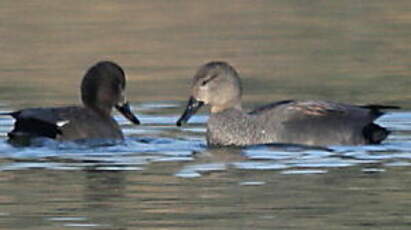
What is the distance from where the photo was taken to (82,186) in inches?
466

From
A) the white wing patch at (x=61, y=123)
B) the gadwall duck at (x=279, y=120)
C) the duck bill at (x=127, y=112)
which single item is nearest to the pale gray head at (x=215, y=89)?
the gadwall duck at (x=279, y=120)

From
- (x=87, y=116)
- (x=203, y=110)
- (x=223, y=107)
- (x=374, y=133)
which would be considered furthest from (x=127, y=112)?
(x=374, y=133)

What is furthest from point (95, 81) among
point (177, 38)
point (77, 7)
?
point (77, 7)

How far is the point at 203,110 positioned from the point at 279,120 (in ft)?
9.54

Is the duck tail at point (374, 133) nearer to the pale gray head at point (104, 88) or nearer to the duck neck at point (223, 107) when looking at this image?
the duck neck at point (223, 107)

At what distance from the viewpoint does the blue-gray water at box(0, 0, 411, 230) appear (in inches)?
423

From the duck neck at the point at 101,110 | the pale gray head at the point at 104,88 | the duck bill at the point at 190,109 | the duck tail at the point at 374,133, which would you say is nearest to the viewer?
the duck tail at the point at 374,133

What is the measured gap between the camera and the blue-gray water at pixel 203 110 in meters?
10.7

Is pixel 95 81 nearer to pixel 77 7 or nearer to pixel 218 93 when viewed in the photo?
pixel 218 93

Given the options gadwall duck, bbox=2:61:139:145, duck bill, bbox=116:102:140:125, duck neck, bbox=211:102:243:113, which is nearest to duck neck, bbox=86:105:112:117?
gadwall duck, bbox=2:61:139:145

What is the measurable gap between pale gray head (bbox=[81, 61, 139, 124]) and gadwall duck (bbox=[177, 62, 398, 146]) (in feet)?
2.65

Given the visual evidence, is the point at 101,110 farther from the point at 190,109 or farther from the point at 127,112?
the point at 190,109

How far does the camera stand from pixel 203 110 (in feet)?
55.8

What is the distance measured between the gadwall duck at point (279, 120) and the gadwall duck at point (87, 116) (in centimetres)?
75
